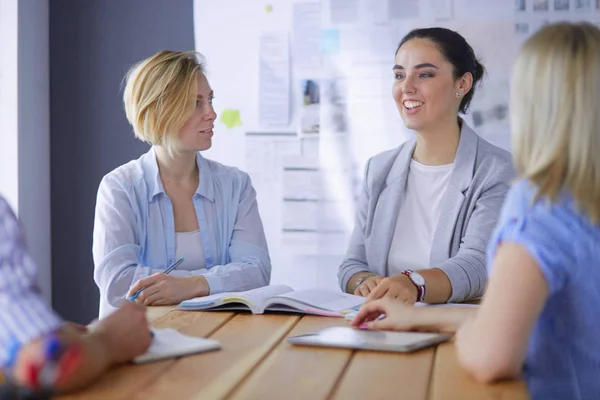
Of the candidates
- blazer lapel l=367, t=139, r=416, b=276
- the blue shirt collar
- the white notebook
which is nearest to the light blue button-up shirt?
the blue shirt collar

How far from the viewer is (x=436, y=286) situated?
2.05 m

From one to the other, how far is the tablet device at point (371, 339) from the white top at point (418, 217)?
0.87m

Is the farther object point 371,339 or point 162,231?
point 162,231

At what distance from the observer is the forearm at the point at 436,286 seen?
6.68 feet

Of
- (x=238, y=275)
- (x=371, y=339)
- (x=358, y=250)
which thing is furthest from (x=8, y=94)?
(x=371, y=339)

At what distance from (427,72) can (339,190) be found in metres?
1.11

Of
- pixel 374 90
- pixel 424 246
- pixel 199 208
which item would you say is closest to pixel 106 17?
pixel 374 90

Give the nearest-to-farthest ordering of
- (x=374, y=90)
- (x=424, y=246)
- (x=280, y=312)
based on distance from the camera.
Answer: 1. (x=280, y=312)
2. (x=424, y=246)
3. (x=374, y=90)

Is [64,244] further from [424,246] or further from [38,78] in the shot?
[424,246]

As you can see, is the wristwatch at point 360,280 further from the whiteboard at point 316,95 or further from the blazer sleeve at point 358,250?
the whiteboard at point 316,95

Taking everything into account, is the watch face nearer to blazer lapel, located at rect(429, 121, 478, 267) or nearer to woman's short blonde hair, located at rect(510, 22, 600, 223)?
blazer lapel, located at rect(429, 121, 478, 267)

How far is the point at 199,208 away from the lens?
2555 mm

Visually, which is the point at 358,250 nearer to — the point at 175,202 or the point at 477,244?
the point at 477,244

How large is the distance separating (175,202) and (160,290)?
0.58 m
